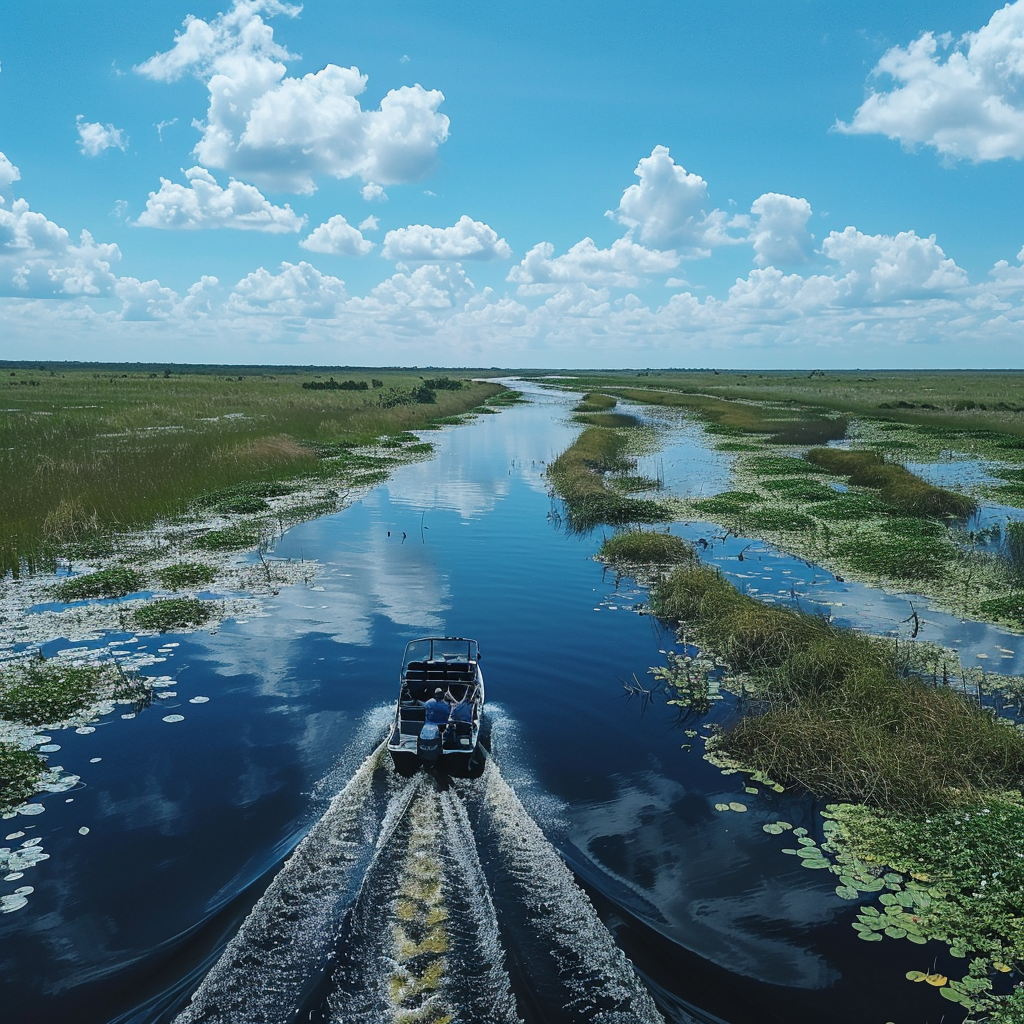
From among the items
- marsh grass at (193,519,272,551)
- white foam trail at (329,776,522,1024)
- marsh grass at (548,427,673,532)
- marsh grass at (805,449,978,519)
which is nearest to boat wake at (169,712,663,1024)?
white foam trail at (329,776,522,1024)

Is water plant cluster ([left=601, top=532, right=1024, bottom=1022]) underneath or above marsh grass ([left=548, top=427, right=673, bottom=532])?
underneath

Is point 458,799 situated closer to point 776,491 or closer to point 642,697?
point 642,697

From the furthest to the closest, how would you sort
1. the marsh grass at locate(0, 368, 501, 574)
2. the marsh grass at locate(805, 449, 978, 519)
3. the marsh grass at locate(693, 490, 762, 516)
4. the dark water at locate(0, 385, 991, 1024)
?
the marsh grass at locate(693, 490, 762, 516) < the marsh grass at locate(805, 449, 978, 519) < the marsh grass at locate(0, 368, 501, 574) < the dark water at locate(0, 385, 991, 1024)

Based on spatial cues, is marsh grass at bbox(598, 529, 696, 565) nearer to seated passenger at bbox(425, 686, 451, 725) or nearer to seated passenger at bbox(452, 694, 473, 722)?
seated passenger at bbox(452, 694, 473, 722)

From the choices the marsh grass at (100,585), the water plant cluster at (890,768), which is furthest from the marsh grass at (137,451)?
the water plant cluster at (890,768)

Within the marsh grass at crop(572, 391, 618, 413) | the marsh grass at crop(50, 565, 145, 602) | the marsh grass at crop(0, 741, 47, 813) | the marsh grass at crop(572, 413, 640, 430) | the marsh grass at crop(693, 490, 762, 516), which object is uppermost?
the marsh grass at crop(572, 391, 618, 413)

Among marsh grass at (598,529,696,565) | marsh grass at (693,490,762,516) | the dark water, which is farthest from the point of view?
marsh grass at (693,490,762,516)

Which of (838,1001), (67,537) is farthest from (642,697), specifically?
(67,537)
